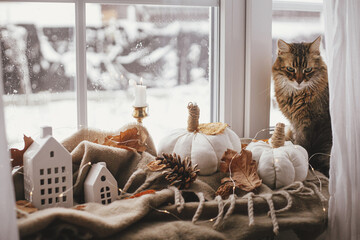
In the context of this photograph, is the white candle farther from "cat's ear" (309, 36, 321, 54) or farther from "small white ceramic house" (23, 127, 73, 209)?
"cat's ear" (309, 36, 321, 54)

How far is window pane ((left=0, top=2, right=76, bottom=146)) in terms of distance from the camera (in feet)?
4.13

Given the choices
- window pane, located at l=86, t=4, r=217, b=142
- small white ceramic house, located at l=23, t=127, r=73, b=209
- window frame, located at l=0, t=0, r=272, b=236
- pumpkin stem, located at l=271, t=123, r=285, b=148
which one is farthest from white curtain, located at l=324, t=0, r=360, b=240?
small white ceramic house, located at l=23, t=127, r=73, b=209

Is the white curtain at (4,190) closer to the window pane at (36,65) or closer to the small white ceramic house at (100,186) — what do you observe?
the small white ceramic house at (100,186)

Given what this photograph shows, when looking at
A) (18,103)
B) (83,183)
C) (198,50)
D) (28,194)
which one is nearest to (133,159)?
(83,183)

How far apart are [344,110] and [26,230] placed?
0.86 metres

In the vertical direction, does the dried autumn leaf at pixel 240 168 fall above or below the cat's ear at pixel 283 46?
below

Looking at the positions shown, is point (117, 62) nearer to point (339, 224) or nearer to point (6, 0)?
point (6, 0)

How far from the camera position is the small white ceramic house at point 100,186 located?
1.04m

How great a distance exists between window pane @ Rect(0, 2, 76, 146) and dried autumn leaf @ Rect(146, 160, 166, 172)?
300 mm

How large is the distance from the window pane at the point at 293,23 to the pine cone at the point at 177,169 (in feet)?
2.03

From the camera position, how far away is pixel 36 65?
1303 millimetres

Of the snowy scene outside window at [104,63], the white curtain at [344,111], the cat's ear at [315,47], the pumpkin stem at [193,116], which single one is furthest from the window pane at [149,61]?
the white curtain at [344,111]

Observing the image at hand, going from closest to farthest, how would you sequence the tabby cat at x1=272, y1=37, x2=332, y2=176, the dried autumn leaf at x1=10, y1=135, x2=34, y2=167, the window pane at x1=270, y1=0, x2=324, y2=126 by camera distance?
1. the dried autumn leaf at x1=10, y1=135, x2=34, y2=167
2. the tabby cat at x1=272, y1=37, x2=332, y2=176
3. the window pane at x1=270, y1=0, x2=324, y2=126

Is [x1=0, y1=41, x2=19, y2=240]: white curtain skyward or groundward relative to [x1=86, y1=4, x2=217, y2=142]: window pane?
groundward
